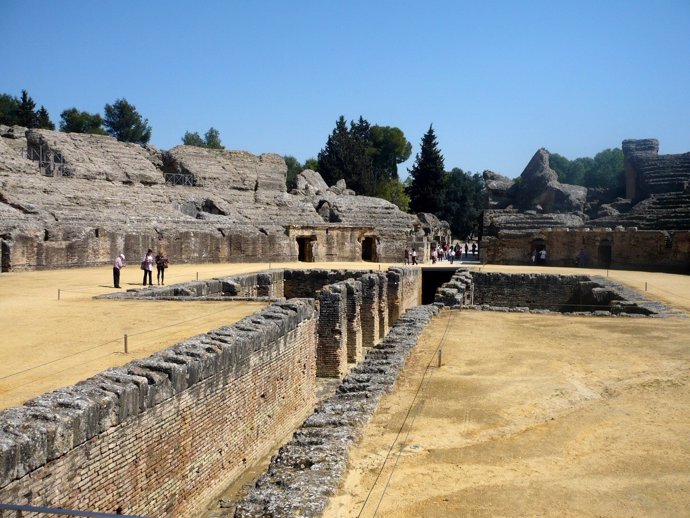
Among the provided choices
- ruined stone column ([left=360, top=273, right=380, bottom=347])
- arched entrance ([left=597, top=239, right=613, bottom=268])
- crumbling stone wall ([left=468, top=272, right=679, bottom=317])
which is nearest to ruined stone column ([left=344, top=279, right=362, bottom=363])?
ruined stone column ([left=360, top=273, right=380, bottom=347])

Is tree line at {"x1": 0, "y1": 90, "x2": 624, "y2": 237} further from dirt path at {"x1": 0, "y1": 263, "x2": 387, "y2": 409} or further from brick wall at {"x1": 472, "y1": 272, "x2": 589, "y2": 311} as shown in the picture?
dirt path at {"x1": 0, "y1": 263, "x2": 387, "y2": 409}

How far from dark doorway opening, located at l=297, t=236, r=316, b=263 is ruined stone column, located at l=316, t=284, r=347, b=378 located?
18418 mm

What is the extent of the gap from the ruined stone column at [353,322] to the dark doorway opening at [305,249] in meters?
16.8

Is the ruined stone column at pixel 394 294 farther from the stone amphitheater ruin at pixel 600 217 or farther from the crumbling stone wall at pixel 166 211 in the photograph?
the stone amphitheater ruin at pixel 600 217

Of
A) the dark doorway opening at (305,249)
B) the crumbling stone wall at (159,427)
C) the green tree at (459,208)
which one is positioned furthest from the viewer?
the green tree at (459,208)

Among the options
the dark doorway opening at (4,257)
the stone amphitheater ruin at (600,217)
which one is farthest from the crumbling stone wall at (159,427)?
the stone amphitheater ruin at (600,217)

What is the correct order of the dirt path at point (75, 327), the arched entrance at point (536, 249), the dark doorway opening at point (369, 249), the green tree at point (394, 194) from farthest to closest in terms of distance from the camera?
the green tree at point (394, 194) < the dark doorway opening at point (369, 249) < the arched entrance at point (536, 249) < the dirt path at point (75, 327)

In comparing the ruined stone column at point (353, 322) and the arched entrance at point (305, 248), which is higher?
the arched entrance at point (305, 248)

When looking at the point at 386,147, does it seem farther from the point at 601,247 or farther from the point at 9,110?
the point at 601,247

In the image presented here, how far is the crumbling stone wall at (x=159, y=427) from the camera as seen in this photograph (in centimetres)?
508

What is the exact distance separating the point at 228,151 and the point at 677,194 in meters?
24.2

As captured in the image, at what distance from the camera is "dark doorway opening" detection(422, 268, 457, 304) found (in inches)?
1062

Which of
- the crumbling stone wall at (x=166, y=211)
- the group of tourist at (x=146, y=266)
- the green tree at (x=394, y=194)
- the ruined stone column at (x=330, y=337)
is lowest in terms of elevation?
the ruined stone column at (x=330, y=337)

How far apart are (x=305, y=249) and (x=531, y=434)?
87.2ft
